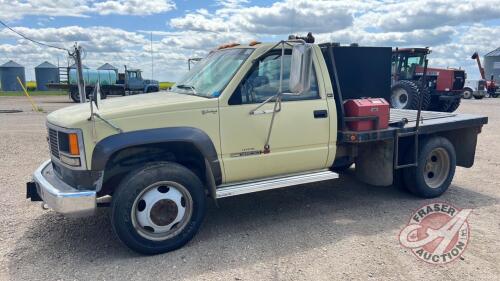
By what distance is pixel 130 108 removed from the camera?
4.04 m

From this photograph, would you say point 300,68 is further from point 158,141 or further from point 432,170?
point 432,170

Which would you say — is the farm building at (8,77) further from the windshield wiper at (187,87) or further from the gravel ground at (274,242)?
the windshield wiper at (187,87)

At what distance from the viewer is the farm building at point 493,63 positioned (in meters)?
43.6

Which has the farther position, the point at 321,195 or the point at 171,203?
the point at 321,195

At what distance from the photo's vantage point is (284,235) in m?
4.56

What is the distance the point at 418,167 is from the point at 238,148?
8.98 ft

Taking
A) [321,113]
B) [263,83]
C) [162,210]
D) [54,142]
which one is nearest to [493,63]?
[321,113]

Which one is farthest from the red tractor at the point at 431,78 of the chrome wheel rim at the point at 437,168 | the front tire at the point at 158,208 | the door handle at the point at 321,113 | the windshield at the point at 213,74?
the front tire at the point at 158,208

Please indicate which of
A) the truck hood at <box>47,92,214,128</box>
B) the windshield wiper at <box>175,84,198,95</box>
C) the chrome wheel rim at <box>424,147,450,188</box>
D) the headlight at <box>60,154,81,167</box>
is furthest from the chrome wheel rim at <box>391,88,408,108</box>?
the headlight at <box>60,154,81,167</box>

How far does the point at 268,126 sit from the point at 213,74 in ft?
2.94

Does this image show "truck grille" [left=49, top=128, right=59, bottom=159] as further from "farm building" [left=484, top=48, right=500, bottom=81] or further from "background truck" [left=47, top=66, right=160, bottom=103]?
"farm building" [left=484, top=48, right=500, bottom=81]

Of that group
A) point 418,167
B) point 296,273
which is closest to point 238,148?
point 296,273

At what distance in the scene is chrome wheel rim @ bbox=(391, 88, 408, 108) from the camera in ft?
49.3

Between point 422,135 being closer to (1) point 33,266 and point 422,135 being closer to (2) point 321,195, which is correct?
(2) point 321,195
